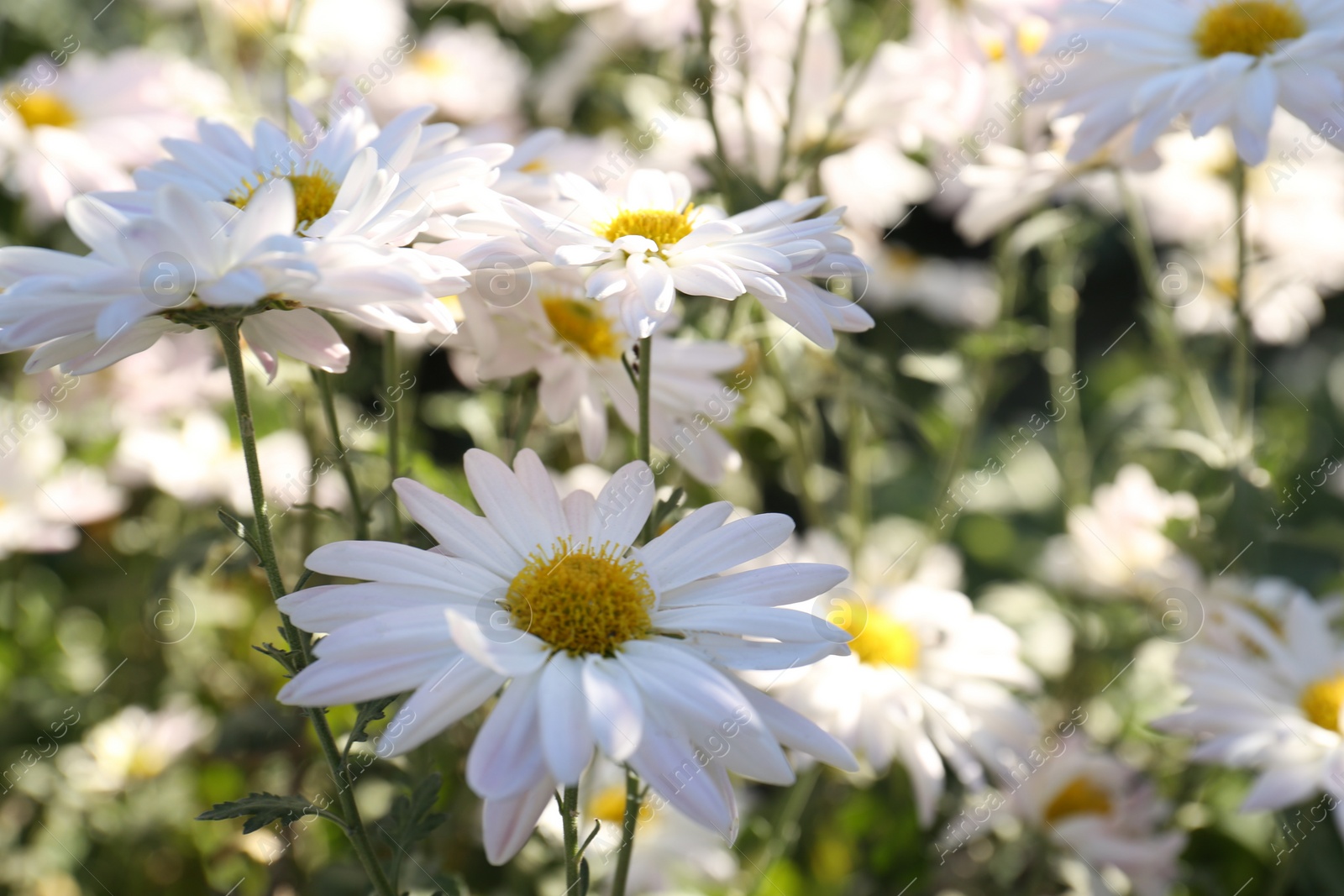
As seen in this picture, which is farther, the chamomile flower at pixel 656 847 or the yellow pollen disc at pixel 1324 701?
the chamomile flower at pixel 656 847

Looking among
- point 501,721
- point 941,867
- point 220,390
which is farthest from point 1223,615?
point 220,390

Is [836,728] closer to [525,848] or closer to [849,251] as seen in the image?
[525,848]

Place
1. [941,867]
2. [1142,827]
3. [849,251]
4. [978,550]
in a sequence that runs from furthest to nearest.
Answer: [978,550], [941,867], [1142,827], [849,251]

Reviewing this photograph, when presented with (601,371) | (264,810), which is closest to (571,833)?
(264,810)

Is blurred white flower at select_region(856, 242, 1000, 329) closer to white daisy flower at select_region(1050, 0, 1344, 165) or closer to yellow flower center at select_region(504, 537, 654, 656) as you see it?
white daisy flower at select_region(1050, 0, 1344, 165)

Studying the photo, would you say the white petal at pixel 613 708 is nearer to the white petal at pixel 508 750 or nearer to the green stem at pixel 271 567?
the white petal at pixel 508 750

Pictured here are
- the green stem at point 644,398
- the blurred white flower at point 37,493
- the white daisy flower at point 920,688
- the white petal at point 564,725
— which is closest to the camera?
the white petal at point 564,725

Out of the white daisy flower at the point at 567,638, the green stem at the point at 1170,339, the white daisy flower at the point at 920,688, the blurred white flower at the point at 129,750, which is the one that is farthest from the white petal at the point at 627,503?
the blurred white flower at the point at 129,750
